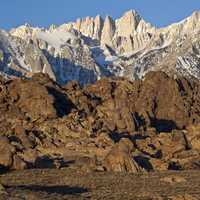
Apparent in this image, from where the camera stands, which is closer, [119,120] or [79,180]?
[79,180]

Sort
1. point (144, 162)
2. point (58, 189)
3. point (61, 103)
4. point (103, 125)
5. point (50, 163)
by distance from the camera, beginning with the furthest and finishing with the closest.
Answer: point (61, 103)
point (103, 125)
point (144, 162)
point (50, 163)
point (58, 189)

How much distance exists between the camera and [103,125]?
75.2 m

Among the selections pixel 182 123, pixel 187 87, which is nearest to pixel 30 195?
pixel 182 123

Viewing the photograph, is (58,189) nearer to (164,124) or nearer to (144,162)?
(144,162)

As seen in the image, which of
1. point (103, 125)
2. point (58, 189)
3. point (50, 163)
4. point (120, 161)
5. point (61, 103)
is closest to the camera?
point (58, 189)

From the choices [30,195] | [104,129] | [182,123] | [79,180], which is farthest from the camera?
[182,123]

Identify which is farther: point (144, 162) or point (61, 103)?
point (61, 103)

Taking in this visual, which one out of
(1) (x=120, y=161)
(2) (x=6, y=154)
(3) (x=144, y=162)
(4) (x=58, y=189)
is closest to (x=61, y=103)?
(3) (x=144, y=162)

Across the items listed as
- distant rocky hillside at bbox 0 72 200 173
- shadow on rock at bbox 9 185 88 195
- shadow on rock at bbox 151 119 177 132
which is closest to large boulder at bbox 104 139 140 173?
distant rocky hillside at bbox 0 72 200 173

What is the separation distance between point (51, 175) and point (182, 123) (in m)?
35.8

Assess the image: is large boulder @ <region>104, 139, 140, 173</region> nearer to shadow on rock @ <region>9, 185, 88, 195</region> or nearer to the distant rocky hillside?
the distant rocky hillside

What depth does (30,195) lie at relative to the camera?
122ft

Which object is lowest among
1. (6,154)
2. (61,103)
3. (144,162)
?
(6,154)

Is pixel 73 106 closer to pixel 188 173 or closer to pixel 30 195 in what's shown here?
pixel 188 173
